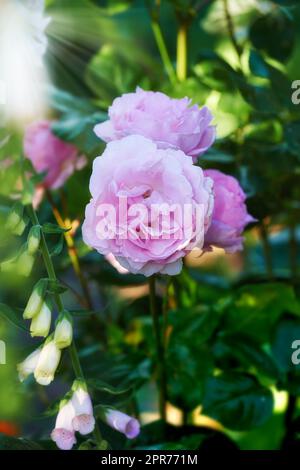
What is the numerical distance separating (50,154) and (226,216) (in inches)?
10.6

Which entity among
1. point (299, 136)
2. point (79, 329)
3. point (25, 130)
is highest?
point (25, 130)

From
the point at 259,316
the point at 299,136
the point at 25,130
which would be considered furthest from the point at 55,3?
the point at 259,316

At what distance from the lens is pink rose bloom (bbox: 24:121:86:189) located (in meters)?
0.83

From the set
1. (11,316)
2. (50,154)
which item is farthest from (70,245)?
(11,316)

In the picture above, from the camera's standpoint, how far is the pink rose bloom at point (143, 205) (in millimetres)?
578

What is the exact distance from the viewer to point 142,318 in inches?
39.0

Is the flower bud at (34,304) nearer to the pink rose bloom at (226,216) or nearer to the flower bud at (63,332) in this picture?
the flower bud at (63,332)

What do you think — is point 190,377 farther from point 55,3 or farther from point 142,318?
point 55,3

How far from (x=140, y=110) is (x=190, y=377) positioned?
0.35 metres

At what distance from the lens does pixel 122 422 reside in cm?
63

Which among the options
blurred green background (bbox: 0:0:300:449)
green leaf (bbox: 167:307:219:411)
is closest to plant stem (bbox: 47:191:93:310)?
blurred green background (bbox: 0:0:300:449)

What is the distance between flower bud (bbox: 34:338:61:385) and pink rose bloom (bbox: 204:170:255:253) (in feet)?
0.55

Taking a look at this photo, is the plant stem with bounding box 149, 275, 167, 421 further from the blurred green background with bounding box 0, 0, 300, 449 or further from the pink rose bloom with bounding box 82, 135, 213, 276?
the pink rose bloom with bounding box 82, 135, 213, 276

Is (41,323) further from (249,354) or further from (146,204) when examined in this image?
(249,354)
